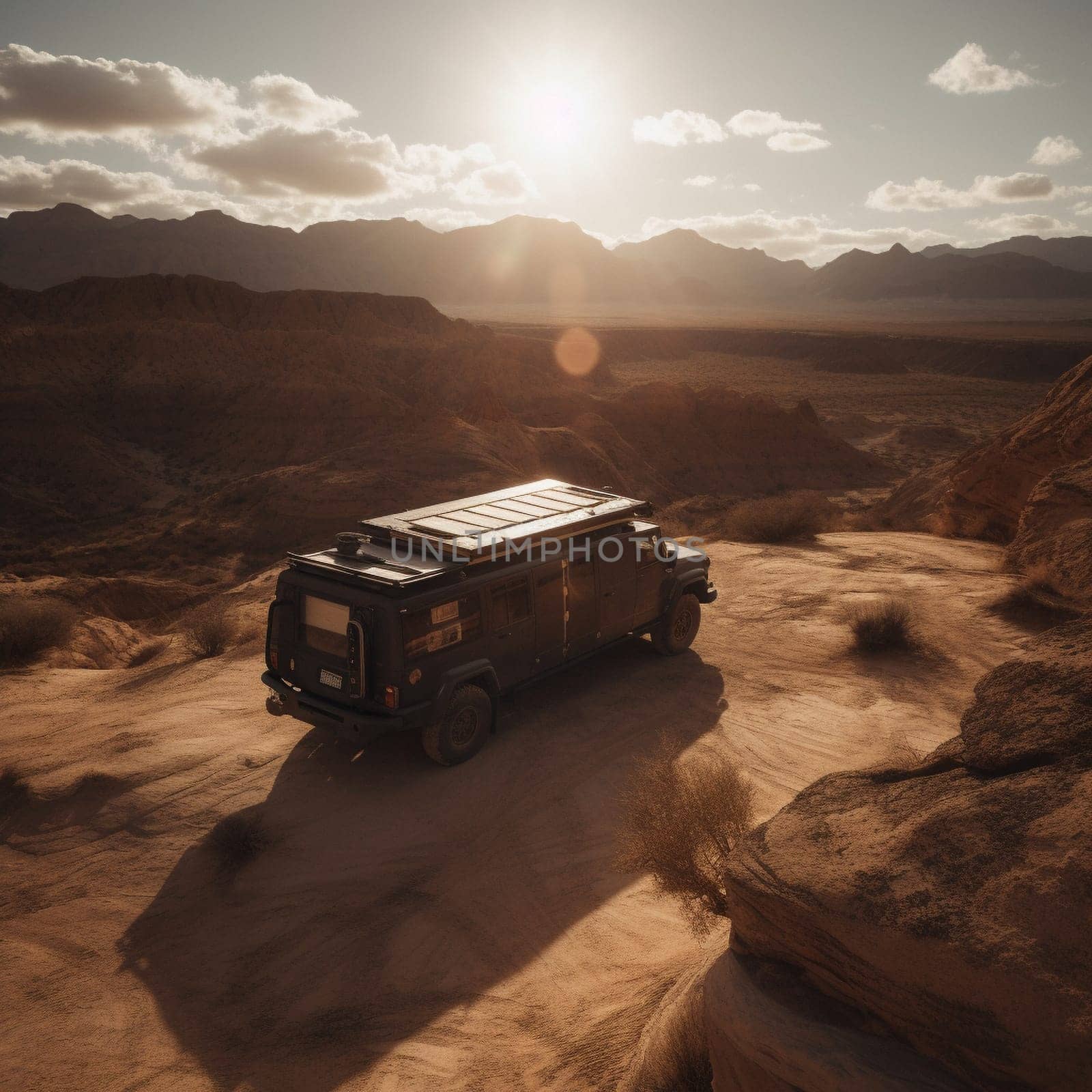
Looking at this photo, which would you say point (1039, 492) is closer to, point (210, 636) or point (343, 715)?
point (343, 715)

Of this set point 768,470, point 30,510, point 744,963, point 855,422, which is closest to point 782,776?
point 744,963

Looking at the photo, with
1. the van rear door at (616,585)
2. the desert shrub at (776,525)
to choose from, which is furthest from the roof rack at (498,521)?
the desert shrub at (776,525)

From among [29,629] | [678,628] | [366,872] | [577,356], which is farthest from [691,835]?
[577,356]

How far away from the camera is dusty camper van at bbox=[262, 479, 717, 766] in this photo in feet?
21.8

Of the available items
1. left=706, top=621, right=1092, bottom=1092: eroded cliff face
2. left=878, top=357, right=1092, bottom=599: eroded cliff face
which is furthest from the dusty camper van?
left=878, top=357, right=1092, bottom=599: eroded cliff face

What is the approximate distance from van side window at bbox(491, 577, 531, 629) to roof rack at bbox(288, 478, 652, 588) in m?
A: 0.31

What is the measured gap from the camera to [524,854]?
20.0ft

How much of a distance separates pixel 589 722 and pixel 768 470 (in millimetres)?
32998

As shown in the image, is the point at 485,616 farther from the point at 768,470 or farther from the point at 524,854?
the point at 768,470

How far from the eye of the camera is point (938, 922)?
243 cm

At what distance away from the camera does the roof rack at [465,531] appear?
700 centimetres

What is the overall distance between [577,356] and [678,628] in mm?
60352

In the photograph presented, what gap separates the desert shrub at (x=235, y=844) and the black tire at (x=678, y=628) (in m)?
5.42

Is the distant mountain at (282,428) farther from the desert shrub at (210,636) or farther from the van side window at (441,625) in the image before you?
the van side window at (441,625)
